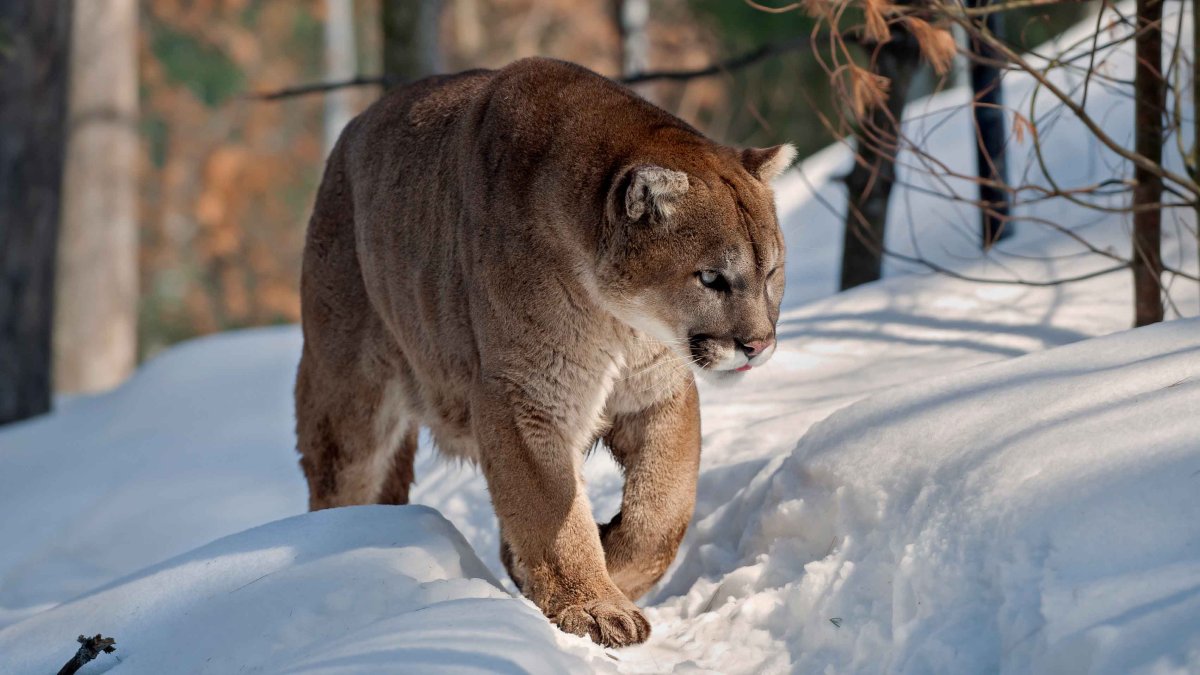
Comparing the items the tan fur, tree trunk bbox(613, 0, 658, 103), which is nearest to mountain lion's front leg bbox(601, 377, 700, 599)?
the tan fur

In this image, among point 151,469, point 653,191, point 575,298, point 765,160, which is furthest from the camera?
point 151,469

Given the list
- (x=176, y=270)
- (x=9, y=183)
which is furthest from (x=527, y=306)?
(x=176, y=270)

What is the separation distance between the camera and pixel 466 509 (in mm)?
5730

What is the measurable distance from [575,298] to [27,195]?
784 cm

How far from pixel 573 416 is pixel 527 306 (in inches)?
14.0

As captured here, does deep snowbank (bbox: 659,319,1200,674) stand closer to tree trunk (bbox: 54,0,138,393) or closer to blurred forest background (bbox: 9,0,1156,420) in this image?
blurred forest background (bbox: 9,0,1156,420)

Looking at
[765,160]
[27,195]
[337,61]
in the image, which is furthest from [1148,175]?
[337,61]

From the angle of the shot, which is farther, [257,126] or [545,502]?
[257,126]

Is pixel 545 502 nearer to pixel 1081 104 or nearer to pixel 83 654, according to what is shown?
pixel 83 654

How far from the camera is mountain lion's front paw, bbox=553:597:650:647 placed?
3.77 metres

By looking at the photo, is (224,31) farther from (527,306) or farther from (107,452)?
(527,306)

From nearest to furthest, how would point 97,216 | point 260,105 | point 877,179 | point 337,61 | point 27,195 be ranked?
1. point 877,179
2. point 27,195
3. point 97,216
4. point 337,61
5. point 260,105

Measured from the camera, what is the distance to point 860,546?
11.6 ft

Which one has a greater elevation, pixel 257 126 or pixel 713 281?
pixel 713 281
